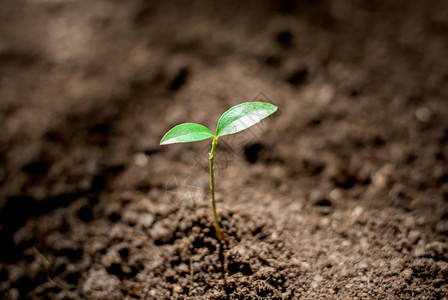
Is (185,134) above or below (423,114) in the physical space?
above

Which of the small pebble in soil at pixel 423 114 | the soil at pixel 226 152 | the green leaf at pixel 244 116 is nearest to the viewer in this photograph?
the green leaf at pixel 244 116

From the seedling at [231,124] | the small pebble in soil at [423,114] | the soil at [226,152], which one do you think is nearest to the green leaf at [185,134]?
the seedling at [231,124]

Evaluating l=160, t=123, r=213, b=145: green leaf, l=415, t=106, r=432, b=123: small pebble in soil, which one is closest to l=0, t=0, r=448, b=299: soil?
l=415, t=106, r=432, b=123: small pebble in soil

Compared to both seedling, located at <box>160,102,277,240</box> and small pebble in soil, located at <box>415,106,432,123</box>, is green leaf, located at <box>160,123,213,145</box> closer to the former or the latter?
seedling, located at <box>160,102,277,240</box>

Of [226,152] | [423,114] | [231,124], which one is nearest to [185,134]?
[231,124]

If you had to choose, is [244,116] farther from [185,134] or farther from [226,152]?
[226,152]

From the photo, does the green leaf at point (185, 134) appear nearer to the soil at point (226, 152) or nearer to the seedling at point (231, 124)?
the seedling at point (231, 124)

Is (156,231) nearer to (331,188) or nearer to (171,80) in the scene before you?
(331,188)
